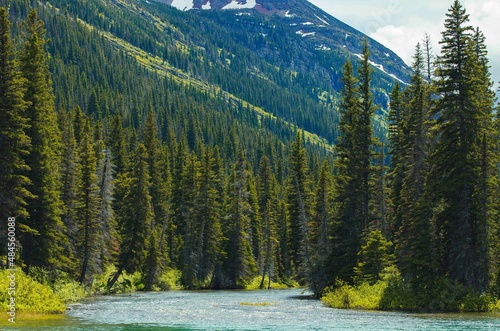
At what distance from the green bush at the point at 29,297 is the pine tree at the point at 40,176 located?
7.31 m

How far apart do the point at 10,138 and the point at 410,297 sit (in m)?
29.6

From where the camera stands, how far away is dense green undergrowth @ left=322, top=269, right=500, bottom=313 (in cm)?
4153

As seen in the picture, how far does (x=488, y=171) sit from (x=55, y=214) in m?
31.1

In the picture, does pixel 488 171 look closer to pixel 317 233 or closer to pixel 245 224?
pixel 317 233

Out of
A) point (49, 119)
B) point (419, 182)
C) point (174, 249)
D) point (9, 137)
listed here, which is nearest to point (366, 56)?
point (419, 182)

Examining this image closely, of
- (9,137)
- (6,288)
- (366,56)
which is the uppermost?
(366,56)

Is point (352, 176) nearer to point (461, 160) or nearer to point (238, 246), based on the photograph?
point (461, 160)

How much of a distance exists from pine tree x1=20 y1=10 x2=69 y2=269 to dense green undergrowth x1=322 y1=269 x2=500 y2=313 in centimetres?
2145

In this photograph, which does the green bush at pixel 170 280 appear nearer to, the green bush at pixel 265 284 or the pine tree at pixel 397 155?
the green bush at pixel 265 284

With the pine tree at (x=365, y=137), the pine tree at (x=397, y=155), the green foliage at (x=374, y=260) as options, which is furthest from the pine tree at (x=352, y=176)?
the green foliage at (x=374, y=260)

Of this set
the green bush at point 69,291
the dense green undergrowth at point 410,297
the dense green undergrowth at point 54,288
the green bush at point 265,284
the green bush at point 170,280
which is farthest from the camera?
the green bush at point 265,284

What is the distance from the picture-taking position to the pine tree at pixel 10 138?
43.1 metres

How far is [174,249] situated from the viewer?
300 feet

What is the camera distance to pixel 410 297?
44.3m
